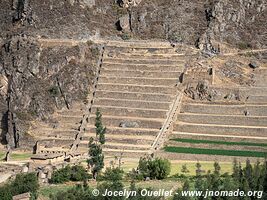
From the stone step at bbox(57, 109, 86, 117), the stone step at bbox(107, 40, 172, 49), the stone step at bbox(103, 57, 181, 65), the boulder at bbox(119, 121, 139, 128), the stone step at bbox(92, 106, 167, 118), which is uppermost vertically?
the stone step at bbox(107, 40, 172, 49)

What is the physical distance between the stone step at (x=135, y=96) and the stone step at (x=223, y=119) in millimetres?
2557

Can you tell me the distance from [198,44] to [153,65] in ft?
22.6

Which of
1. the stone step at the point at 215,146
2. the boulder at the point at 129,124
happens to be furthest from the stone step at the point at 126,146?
the boulder at the point at 129,124

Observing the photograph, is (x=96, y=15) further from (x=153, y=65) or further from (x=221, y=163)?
(x=221, y=163)

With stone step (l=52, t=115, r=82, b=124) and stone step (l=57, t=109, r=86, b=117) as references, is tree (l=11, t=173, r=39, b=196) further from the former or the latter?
stone step (l=57, t=109, r=86, b=117)

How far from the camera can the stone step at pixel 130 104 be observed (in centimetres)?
6078

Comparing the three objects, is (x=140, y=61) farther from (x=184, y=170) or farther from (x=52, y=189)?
(x=52, y=189)

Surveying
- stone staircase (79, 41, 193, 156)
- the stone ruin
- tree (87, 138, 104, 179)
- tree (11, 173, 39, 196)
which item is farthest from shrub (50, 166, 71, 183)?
the stone ruin

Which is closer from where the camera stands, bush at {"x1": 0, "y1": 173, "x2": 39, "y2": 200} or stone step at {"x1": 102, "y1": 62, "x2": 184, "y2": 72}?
bush at {"x1": 0, "y1": 173, "x2": 39, "y2": 200}

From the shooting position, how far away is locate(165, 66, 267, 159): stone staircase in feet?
184

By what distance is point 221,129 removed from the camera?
5741 centimetres

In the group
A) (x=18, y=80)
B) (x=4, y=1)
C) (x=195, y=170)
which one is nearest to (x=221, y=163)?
(x=195, y=170)

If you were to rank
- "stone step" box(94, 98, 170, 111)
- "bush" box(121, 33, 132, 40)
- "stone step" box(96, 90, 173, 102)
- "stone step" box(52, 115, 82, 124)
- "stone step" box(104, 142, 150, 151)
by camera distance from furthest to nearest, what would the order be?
"bush" box(121, 33, 132, 40) → "stone step" box(96, 90, 173, 102) → "stone step" box(52, 115, 82, 124) → "stone step" box(94, 98, 170, 111) → "stone step" box(104, 142, 150, 151)

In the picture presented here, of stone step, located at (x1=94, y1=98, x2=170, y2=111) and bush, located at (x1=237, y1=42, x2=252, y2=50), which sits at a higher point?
bush, located at (x1=237, y1=42, x2=252, y2=50)
